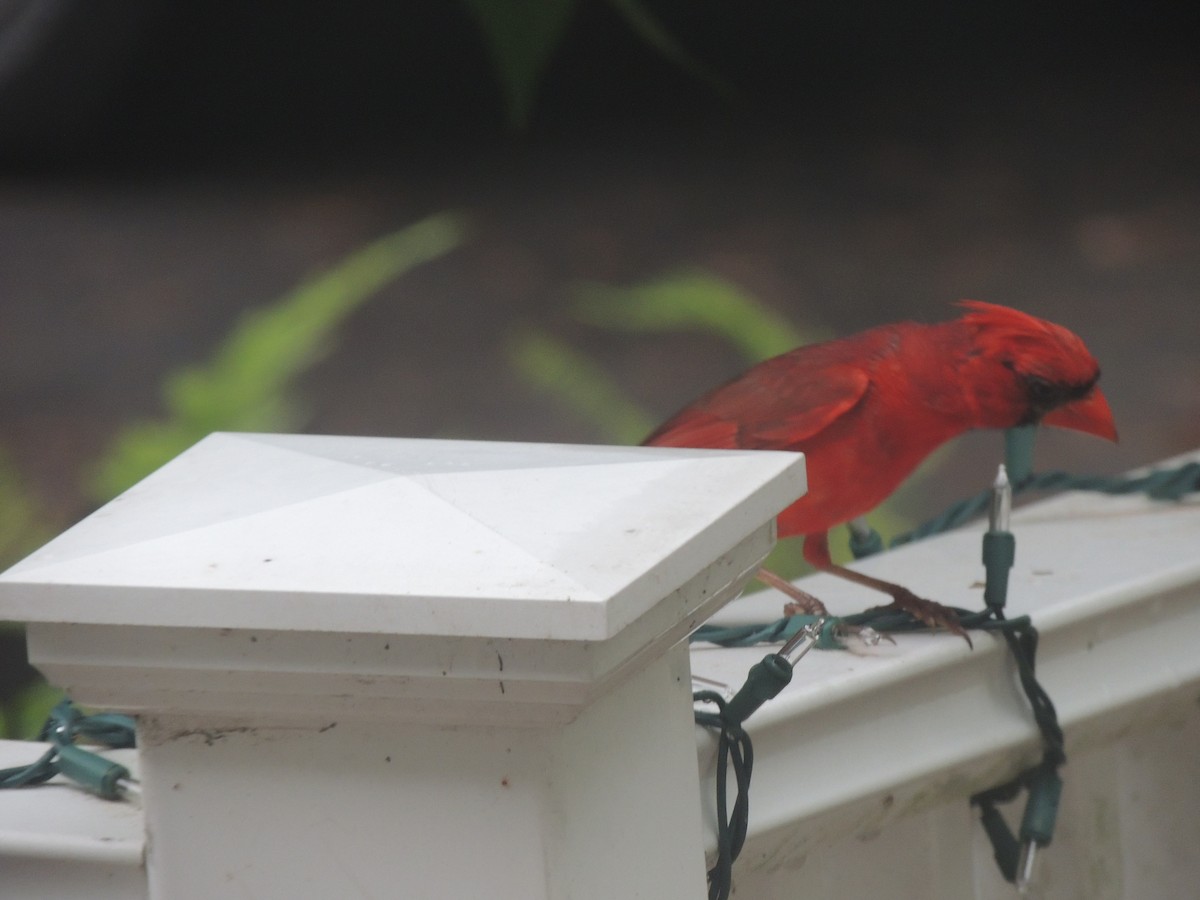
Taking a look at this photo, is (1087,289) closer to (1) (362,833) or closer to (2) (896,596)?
(2) (896,596)

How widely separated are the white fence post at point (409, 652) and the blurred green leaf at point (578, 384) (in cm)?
134

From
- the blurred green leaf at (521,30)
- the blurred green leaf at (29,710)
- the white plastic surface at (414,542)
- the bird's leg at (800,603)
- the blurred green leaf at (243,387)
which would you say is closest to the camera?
the white plastic surface at (414,542)

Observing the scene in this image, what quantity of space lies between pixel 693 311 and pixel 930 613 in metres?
1.38

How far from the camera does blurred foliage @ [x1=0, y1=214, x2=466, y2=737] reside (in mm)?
1435

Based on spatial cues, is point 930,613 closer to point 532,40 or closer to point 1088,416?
point 1088,416

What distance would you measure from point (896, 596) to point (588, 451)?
22 centimetres

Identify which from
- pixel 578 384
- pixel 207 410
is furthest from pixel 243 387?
pixel 578 384

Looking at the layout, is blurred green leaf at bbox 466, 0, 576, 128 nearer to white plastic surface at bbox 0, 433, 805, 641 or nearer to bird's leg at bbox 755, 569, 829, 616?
bird's leg at bbox 755, 569, 829, 616

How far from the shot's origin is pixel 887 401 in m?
0.70

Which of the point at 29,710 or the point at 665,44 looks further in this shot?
the point at 665,44

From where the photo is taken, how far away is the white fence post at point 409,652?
290mm

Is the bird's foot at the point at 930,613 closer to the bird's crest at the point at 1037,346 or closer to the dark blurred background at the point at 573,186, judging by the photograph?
the bird's crest at the point at 1037,346

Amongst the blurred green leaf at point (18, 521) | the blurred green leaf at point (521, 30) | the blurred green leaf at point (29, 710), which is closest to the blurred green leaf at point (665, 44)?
the blurred green leaf at point (521, 30)

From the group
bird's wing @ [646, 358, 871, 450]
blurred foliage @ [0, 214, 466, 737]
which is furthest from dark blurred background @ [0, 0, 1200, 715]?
bird's wing @ [646, 358, 871, 450]
